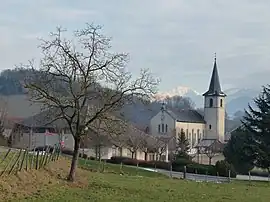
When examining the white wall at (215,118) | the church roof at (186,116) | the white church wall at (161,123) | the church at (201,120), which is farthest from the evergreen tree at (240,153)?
the white wall at (215,118)

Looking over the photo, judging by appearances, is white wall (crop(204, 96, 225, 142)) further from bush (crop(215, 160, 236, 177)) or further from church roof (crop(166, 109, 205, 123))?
bush (crop(215, 160, 236, 177))

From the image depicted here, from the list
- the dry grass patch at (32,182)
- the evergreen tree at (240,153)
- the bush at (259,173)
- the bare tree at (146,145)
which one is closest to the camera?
the dry grass patch at (32,182)

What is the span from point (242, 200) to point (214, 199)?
1.44 metres

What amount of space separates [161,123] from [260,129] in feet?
224

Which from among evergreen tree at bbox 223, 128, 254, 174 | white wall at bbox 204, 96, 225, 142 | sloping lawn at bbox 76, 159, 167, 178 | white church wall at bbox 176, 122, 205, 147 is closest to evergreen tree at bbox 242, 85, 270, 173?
evergreen tree at bbox 223, 128, 254, 174

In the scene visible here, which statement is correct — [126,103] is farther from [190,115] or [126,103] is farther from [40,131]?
[190,115]

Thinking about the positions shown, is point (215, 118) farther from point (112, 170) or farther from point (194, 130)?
point (112, 170)

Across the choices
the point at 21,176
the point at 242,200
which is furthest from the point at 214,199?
the point at 21,176

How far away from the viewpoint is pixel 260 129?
59.2m

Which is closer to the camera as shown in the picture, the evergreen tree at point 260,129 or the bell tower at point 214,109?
the evergreen tree at point 260,129

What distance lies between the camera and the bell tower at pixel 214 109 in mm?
129000

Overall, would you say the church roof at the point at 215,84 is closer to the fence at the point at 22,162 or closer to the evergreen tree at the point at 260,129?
the evergreen tree at the point at 260,129

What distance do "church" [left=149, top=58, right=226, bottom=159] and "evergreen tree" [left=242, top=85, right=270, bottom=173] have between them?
63.6m

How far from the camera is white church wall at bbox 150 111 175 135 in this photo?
12619 centimetres
